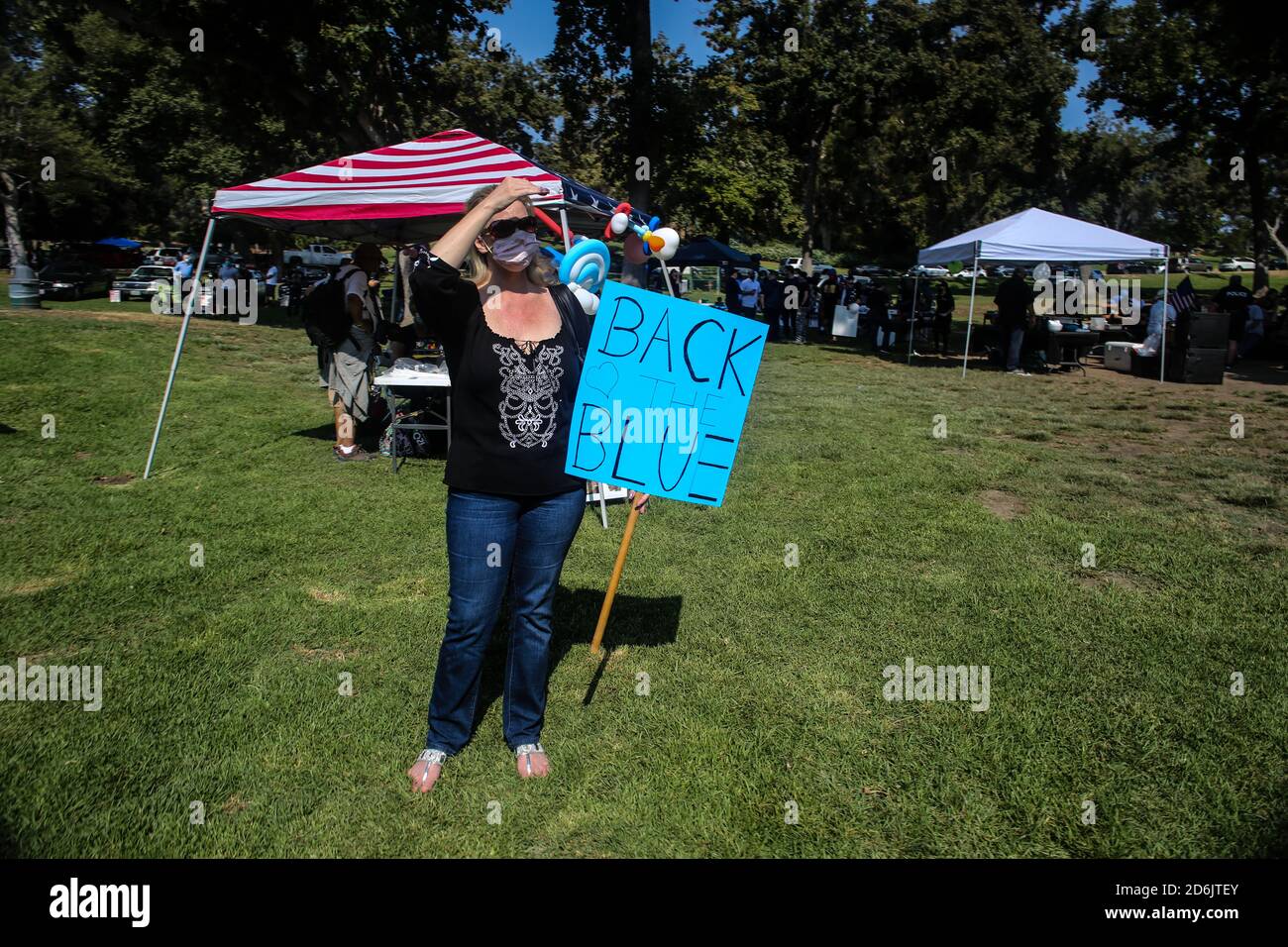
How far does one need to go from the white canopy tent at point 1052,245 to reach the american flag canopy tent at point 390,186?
1013 cm

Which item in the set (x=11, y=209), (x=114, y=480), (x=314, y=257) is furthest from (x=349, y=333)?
(x=314, y=257)

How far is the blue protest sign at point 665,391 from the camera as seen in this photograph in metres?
3.72

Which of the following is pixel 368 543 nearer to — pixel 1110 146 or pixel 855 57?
pixel 855 57

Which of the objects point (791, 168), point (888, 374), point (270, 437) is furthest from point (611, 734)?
point (791, 168)

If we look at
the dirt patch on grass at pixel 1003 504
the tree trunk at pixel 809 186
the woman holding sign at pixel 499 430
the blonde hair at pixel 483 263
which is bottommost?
the dirt patch on grass at pixel 1003 504

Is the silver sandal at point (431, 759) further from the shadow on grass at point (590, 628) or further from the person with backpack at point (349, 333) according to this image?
the person with backpack at point (349, 333)

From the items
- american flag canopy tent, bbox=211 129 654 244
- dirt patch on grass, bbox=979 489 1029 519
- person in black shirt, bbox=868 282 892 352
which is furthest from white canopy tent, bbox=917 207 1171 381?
american flag canopy tent, bbox=211 129 654 244

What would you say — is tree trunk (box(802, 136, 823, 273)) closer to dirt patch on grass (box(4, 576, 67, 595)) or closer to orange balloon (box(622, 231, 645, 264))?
orange balloon (box(622, 231, 645, 264))

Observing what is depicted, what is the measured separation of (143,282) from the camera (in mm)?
29547

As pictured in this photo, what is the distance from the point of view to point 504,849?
3.08m

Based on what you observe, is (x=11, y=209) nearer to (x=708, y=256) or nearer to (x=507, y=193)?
(x=708, y=256)

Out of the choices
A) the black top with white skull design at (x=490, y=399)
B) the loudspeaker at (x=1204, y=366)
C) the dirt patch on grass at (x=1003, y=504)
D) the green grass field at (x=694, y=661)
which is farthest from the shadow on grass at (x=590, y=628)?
the loudspeaker at (x=1204, y=366)

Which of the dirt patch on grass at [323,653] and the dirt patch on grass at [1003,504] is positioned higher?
the dirt patch on grass at [1003,504]

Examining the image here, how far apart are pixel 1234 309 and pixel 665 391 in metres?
21.6
